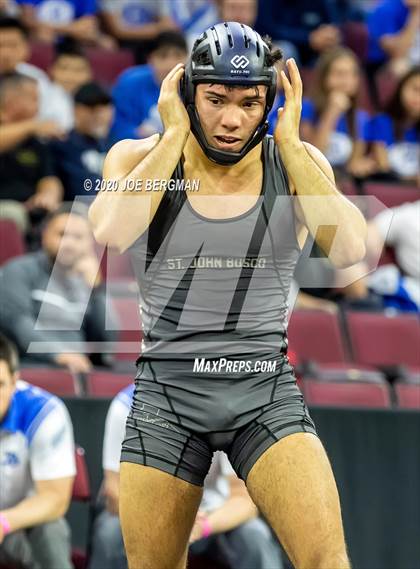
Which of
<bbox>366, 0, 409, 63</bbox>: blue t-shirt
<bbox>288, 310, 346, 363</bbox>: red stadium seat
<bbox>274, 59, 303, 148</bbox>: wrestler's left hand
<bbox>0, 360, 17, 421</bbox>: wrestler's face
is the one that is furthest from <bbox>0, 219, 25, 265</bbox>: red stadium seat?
<bbox>366, 0, 409, 63</bbox>: blue t-shirt

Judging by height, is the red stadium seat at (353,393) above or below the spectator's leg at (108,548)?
above

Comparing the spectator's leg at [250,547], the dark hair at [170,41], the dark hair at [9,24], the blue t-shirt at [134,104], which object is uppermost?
the dark hair at [9,24]

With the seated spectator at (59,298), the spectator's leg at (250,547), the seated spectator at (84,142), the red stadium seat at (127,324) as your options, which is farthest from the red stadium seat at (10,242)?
the spectator's leg at (250,547)

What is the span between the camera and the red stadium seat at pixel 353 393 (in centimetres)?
678

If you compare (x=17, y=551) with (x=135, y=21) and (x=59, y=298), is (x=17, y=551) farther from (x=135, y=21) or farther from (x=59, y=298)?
(x=135, y=21)

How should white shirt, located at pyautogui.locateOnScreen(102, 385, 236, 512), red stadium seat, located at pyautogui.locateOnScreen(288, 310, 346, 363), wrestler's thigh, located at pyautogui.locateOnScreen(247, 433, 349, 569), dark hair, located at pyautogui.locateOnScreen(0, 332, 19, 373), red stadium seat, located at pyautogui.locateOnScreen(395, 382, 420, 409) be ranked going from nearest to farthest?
1. wrestler's thigh, located at pyautogui.locateOnScreen(247, 433, 349, 569)
2. dark hair, located at pyautogui.locateOnScreen(0, 332, 19, 373)
3. white shirt, located at pyautogui.locateOnScreen(102, 385, 236, 512)
4. red stadium seat, located at pyautogui.locateOnScreen(395, 382, 420, 409)
5. red stadium seat, located at pyautogui.locateOnScreen(288, 310, 346, 363)

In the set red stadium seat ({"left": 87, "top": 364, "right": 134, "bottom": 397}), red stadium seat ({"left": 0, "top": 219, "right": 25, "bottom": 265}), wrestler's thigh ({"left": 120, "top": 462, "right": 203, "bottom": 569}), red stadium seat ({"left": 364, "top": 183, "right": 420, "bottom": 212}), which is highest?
wrestler's thigh ({"left": 120, "top": 462, "right": 203, "bottom": 569})

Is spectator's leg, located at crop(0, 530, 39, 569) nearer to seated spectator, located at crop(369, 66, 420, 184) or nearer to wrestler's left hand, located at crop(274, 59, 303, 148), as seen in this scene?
wrestler's left hand, located at crop(274, 59, 303, 148)

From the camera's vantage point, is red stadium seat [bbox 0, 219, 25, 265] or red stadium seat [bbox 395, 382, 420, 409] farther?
red stadium seat [bbox 0, 219, 25, 265]

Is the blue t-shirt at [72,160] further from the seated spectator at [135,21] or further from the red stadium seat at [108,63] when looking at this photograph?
the seated spectator at [135,21]

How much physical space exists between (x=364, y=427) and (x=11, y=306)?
2.01m

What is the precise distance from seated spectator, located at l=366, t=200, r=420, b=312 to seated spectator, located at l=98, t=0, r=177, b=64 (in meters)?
3.09

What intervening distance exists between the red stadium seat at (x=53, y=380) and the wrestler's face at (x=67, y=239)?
75cm

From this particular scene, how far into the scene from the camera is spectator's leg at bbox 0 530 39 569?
566 cm
